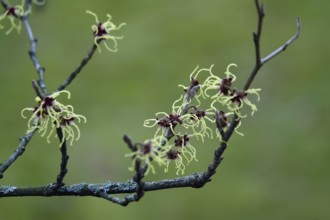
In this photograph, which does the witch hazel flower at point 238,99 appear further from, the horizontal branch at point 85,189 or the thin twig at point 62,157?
the thin twig at point 62,157

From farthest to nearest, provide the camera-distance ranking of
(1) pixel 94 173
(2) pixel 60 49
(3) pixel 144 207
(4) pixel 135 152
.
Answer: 1. (2) pixel 60 49
2. (1) pixel 94 173
3. (3) pixel 144 207
4. (4) pixel 135 152

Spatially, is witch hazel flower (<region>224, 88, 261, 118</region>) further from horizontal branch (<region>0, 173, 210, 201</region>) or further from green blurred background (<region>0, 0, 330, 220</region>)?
green blurred background (<region>0, 0, 330, 220</region>)

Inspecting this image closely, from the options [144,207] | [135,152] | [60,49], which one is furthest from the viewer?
[60,49]

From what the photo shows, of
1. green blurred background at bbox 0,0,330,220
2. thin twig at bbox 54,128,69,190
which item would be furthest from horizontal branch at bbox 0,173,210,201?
green blurred background at bbox 0,0,330,220

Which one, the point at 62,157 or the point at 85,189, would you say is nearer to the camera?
the point at 62,157

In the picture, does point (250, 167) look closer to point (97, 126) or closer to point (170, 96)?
point (170, 96)

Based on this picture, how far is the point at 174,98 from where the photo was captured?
530 cm

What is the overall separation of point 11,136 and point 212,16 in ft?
7.83

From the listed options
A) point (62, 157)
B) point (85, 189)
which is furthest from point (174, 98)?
point (62, 157)

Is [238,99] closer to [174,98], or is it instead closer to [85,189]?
[85,189]

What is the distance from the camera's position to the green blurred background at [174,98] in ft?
15.1

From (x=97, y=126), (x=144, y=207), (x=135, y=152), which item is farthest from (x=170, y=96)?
(x=135, y=152)

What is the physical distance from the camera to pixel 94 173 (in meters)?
4.87

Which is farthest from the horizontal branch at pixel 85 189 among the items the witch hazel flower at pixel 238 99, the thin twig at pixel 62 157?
the witch hazel flower at pixel 238 99
